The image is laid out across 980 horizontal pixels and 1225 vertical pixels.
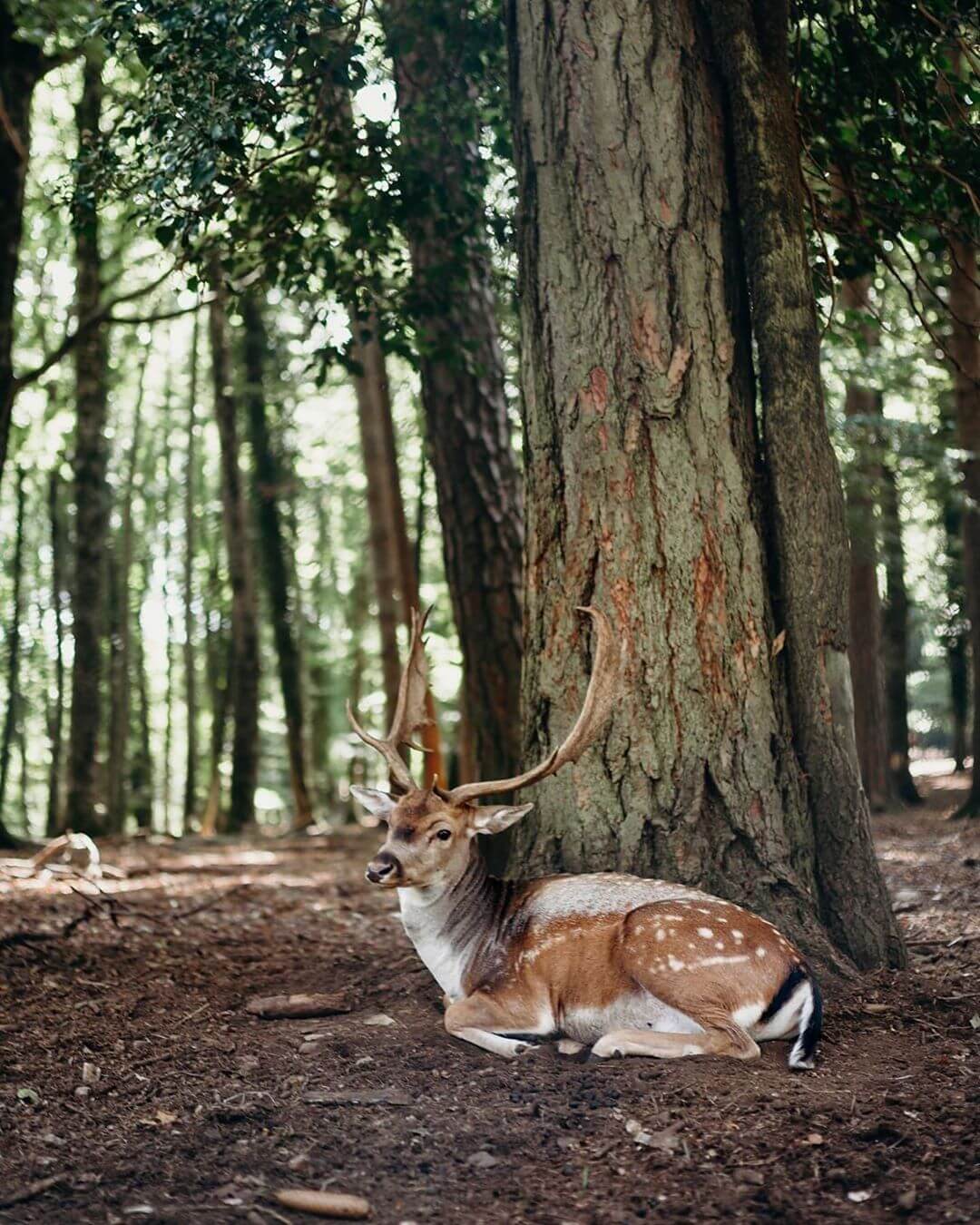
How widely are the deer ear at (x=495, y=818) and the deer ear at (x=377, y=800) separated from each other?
401 millimetres

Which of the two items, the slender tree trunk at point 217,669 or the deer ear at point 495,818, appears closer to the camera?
the deer ear at point 495,818

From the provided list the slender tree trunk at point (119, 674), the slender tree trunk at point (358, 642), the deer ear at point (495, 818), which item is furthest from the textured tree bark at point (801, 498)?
the slender tree trunk at point (358, 642)

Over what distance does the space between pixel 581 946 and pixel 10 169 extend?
31.1 feet

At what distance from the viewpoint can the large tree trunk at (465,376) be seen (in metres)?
8.05

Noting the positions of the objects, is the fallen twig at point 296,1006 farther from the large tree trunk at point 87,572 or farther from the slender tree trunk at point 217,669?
the slender tree trunk at point 217,669

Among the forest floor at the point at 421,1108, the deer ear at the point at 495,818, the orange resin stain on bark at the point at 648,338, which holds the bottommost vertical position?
the forest floor at the point at 421,1108

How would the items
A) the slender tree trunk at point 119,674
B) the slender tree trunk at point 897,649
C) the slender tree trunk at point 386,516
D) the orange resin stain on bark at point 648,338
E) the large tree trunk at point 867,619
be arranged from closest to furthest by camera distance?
the orange resin stain on bark at point 648,338 → the slender tree trunk at point 386,516 → the large tree trunk at point 867,619 → the slender tree trunk at point 897,649 → the slender tree trunk at point 119,674

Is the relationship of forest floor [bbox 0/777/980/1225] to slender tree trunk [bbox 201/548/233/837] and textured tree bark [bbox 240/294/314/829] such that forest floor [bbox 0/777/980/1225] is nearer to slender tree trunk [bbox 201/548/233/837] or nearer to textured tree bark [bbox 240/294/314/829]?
textured tree bark [bbox 240/294/314/829]

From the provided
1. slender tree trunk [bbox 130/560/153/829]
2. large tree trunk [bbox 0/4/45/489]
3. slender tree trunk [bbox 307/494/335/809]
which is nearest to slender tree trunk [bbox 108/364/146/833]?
slender tree trunk [bbox 130/560/153/829]

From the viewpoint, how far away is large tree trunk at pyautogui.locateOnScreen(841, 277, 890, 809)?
584 inches

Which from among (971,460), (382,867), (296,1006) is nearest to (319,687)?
(971,460)

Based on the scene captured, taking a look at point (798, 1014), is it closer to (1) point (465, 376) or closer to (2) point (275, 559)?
(1) point (465, 376)

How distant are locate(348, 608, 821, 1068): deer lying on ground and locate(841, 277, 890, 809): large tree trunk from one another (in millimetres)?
9842

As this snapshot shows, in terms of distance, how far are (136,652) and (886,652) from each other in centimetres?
1899
